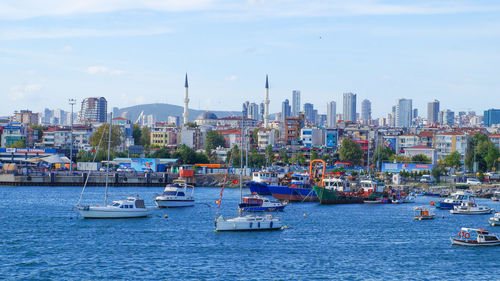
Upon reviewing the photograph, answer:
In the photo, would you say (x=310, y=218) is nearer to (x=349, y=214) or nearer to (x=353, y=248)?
(x=349, y=214)

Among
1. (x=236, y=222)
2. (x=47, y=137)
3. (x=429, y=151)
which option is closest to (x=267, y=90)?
(x=47, y=137)

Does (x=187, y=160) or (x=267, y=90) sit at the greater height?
(x=267, y=90)

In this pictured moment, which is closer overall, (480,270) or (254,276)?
(254,276)

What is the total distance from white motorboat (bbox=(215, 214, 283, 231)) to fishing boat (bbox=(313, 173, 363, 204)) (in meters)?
21.7

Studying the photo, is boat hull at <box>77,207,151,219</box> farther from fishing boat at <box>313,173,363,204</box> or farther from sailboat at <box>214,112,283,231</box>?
fishing boat at <box>313,173,363,204</box>

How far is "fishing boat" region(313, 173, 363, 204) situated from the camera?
64500 mm

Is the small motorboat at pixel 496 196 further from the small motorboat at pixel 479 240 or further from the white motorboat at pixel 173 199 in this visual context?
the small motorboat at pixel 479 240

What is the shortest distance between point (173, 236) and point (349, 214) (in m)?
18.9

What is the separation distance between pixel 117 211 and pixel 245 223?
9604 mm

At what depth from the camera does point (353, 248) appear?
37.7 metres

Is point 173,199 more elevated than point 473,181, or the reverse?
point 473,181

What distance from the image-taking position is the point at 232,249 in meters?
36.0

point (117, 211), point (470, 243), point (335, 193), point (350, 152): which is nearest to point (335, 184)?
point (335, 193)

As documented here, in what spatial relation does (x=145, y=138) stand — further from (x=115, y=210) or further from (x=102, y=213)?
(x=102, y=213)
